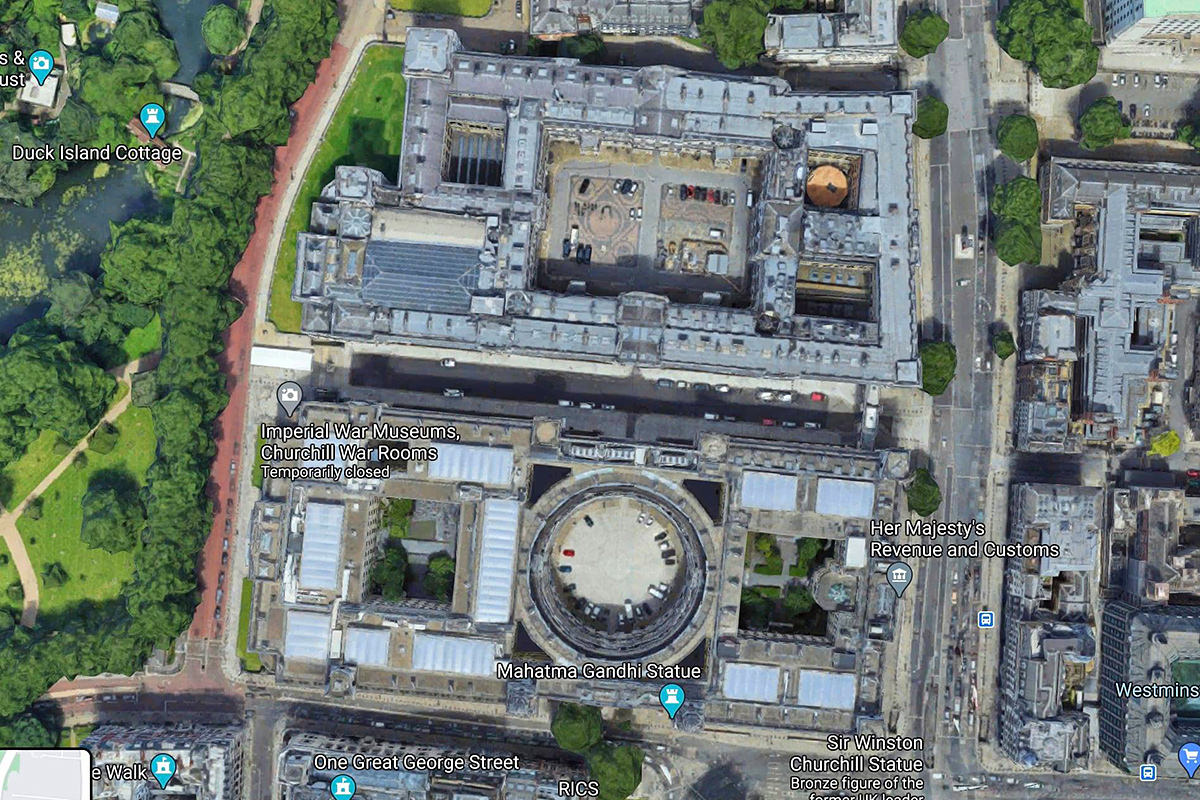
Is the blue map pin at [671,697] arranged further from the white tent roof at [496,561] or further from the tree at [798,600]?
the white tent roof at [496,561]

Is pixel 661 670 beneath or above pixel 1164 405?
beneath

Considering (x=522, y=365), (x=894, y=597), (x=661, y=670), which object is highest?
(x=522, y=365)

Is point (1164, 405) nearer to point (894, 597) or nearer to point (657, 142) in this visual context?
point (894, 597)

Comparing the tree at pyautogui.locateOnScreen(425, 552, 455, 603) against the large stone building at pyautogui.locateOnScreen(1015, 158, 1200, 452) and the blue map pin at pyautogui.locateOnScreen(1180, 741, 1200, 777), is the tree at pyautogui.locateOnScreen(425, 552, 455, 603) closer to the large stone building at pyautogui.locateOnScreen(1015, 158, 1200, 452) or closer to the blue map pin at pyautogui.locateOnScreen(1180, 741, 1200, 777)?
the large stone building at pyautogui.locateOnScreen(1015, 158, 1200, 452)

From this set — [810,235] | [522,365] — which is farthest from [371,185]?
[810,235]

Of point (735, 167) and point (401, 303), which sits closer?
point (401, 303)

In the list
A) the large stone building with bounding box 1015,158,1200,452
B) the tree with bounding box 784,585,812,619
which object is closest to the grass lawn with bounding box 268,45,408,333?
the tree with bounding box 784,585,812,619
